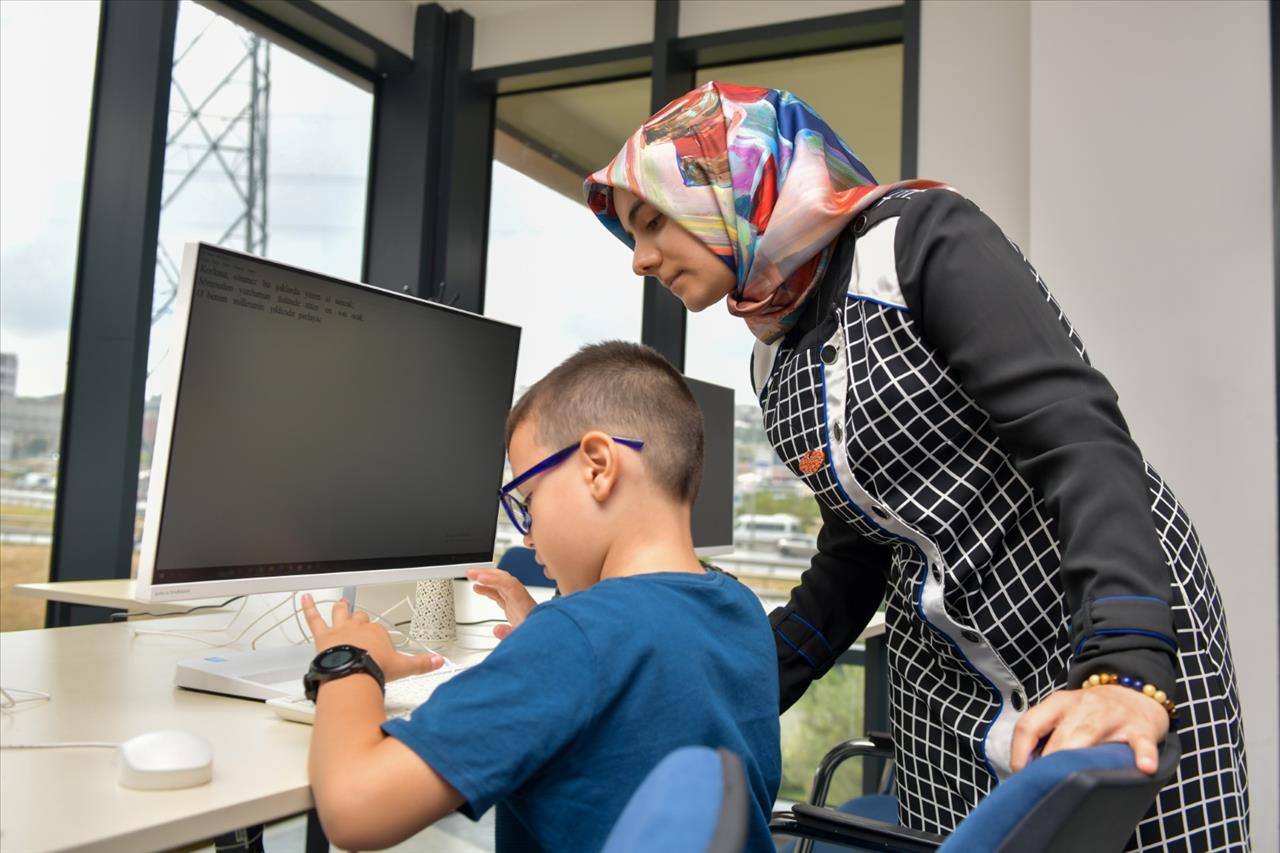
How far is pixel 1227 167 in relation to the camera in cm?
266

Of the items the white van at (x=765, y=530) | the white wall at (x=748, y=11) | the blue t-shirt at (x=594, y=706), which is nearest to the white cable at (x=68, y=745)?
the blue t-shirt at (x=594, y=706)

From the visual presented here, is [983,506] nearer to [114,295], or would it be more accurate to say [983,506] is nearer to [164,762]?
[164,762]

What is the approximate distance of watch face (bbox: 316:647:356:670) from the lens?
860mm

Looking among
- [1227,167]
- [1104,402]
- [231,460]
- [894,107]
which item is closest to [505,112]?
[894,107]

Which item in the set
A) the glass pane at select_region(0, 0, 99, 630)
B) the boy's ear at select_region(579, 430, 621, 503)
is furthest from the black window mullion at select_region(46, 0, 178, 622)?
the boy's ear at select_region(579, 430, 621, 503)

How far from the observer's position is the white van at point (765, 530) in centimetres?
353

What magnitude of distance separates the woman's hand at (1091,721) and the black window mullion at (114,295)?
9.35 feet

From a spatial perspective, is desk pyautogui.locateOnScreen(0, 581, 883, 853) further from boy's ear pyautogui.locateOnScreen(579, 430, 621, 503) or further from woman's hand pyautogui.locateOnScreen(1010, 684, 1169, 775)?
woman's hand pyautogui.locateOnScreen(1010, 684, 1169, 775)

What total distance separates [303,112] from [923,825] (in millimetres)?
3444

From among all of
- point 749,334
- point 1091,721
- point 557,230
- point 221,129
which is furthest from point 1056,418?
point 557,230

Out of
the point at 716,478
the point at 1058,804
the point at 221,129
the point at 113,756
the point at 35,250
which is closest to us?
the point at 1058,804

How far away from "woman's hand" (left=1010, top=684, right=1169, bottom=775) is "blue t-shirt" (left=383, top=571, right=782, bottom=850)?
0.73ft

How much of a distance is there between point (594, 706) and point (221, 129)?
318 cm

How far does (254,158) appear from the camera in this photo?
136 inches
